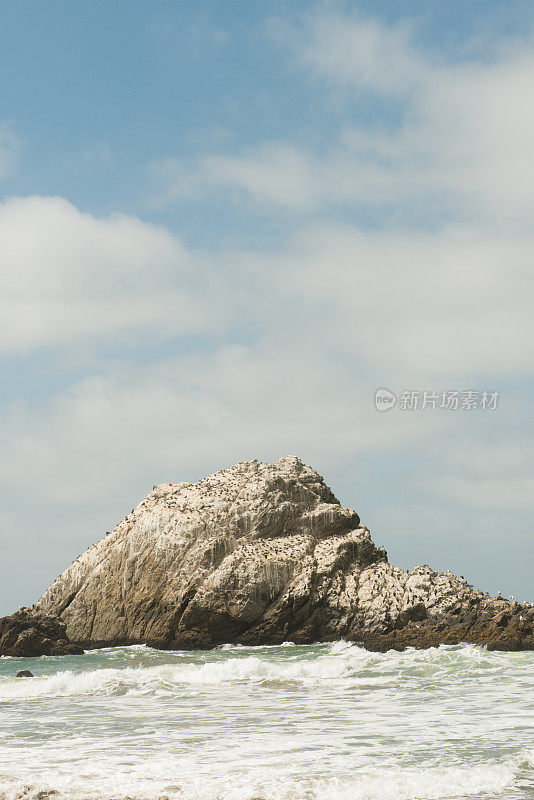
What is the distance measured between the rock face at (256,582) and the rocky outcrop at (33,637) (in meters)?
1.95

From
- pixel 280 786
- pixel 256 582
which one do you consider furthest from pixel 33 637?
pixel 280 786

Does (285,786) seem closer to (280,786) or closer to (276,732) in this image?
(280,786)

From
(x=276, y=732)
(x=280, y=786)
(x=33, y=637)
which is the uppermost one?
(x=280, y=786)

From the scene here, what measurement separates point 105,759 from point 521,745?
7.05 meters

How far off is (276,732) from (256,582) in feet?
92.4

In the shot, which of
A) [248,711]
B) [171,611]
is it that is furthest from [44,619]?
[248,711]

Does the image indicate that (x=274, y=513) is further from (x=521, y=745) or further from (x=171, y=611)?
(x=521, y=745)

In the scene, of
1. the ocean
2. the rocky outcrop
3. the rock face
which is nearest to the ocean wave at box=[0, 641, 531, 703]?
the ocean

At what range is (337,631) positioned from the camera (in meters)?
41.0

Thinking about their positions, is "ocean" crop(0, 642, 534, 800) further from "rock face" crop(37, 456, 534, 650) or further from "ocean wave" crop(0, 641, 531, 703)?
"rock face" crop(37, 456, 534, 650)

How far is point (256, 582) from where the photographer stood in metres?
42.4

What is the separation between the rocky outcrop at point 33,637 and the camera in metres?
41.5

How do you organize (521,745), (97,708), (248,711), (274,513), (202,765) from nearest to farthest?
(202,765) → (521,745) → (248,711) → (97,708) → (274,513)

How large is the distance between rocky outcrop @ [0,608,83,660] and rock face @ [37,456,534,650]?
6.39ft
